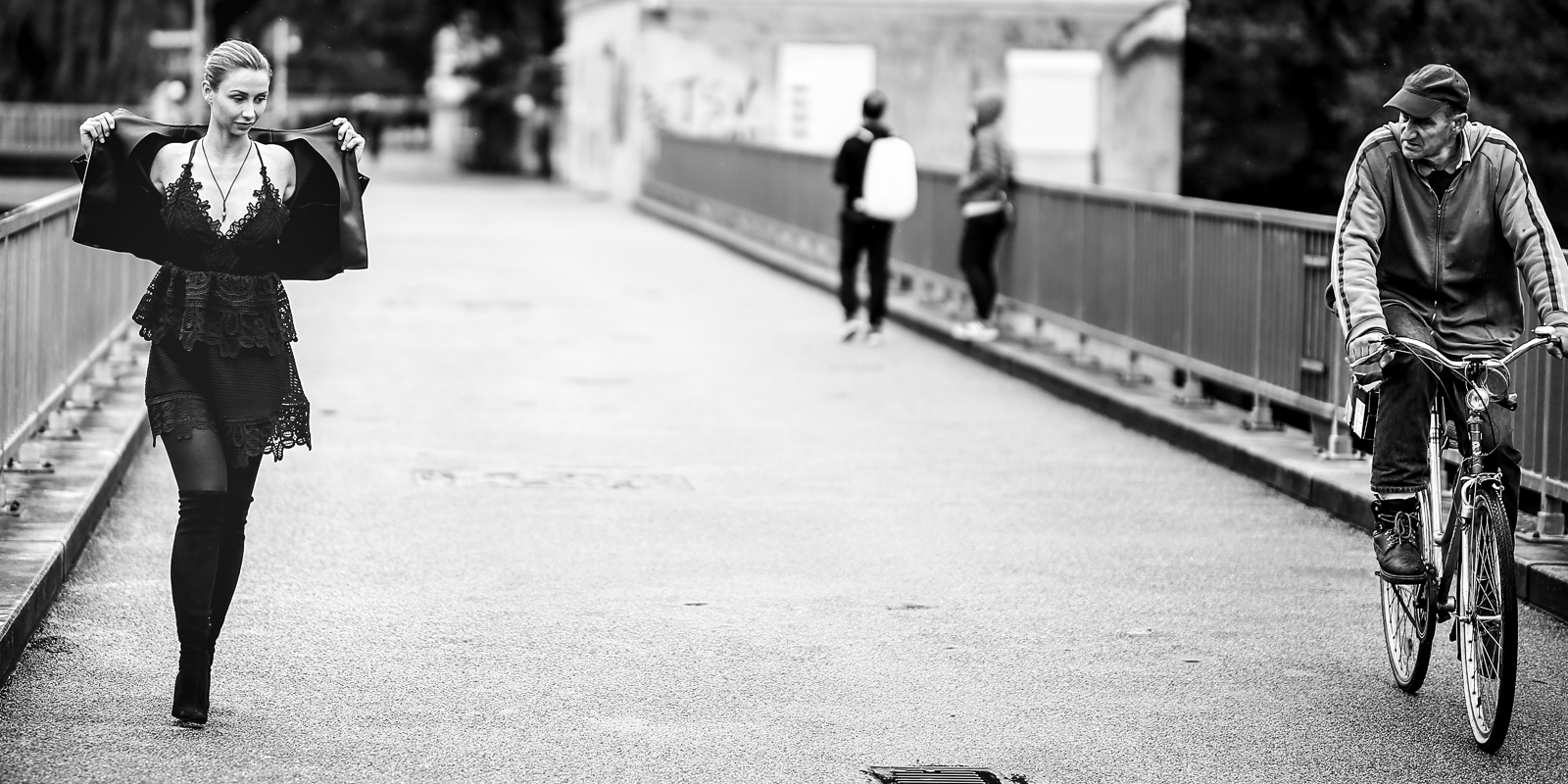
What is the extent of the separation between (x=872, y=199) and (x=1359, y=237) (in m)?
10.6

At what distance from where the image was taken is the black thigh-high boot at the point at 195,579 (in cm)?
584

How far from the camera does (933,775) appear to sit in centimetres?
557

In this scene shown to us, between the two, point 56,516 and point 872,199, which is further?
point 872,199

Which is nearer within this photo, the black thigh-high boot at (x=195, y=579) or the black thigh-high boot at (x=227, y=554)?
the black thigh-high boot at (x=195, y=579)

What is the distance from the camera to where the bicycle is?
5.78 meters

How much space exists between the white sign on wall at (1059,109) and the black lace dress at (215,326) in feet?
115

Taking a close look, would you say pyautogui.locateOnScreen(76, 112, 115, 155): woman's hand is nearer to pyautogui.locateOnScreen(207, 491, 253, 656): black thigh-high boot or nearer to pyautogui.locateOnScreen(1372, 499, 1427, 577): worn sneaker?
pyautogui.locateOnScreen(207, 491, 253, 656): black thigh-high boot

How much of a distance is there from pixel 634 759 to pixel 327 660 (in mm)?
1458

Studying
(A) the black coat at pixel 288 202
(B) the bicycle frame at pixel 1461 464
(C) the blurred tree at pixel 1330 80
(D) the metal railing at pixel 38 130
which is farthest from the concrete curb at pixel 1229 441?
(C) the blurred tree at pixel 1330 80

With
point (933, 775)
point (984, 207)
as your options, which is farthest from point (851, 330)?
point (933, 775)

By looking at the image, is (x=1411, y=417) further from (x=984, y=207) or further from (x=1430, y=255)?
(x=984, y=207)

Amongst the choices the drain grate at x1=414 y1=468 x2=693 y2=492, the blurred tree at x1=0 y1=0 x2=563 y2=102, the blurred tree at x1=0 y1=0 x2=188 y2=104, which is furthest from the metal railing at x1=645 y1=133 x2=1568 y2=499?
the blurred tree at x1=0 y1=0 x2=563 y2=102

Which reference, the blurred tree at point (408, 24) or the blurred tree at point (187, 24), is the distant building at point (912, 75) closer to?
the blurred tree at point (187, 24)

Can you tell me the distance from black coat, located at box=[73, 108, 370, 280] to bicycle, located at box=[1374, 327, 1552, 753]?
2764 millimetres
